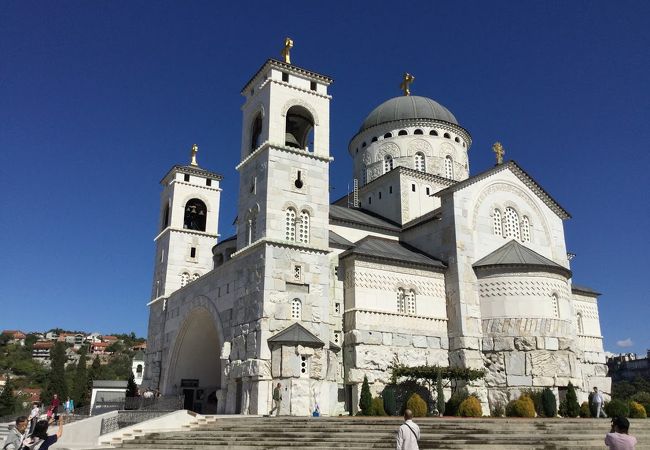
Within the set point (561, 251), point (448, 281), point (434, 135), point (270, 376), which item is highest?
point (434, 135)

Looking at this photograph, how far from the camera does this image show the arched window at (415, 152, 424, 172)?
3678 cm

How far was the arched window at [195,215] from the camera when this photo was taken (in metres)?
37.2

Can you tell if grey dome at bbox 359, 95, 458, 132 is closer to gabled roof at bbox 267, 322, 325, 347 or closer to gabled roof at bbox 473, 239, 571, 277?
gabled roof at bbox 473, 239, 571, 277

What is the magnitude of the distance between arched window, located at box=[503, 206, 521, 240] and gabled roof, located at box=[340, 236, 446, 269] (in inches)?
177

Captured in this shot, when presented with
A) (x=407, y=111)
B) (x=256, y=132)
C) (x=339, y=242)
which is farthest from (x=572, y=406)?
(x=407, y=111)

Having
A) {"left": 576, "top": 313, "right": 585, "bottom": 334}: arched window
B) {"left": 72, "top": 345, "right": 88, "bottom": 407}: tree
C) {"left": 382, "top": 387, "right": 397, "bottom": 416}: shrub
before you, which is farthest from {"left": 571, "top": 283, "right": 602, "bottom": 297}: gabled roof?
{"left": 72, "top": 345, "right": 88, "bottom": 407}: tree

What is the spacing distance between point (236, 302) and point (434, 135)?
62.7ft

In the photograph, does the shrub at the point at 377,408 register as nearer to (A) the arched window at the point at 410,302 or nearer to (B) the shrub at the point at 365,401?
(B) the shrub at the point at 365,401

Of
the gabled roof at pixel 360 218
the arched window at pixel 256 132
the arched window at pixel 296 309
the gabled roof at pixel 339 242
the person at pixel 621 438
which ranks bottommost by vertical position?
the person at pixel 621 438

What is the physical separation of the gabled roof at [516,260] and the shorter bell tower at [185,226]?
17.2 m

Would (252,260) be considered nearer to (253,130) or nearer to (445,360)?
(253,130)

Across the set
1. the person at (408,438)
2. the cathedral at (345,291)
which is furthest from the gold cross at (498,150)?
the person at (408,438)

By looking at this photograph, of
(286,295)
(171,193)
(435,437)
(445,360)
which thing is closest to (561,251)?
(445,360)

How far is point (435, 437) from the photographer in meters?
13.9
